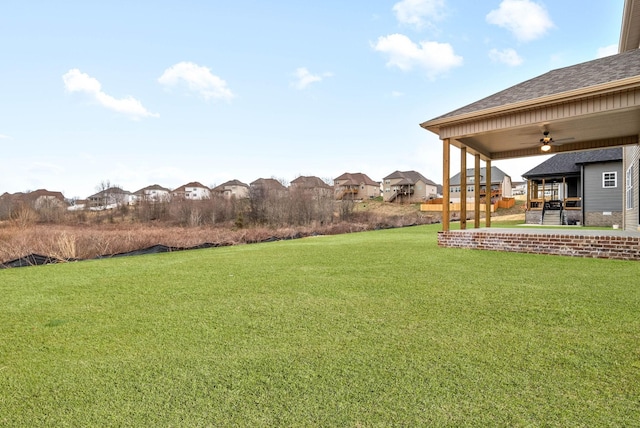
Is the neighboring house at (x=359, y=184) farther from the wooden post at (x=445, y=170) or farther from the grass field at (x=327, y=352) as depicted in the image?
the grass field at (x=327, y=352)

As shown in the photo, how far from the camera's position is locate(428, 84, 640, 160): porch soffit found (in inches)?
224

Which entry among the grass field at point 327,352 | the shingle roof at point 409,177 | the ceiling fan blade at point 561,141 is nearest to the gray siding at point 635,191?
the ceiling fan blade at point 561,141

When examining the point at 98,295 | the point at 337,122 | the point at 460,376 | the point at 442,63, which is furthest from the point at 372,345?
the point at 337,122

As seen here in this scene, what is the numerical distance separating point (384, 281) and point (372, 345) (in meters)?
2.00

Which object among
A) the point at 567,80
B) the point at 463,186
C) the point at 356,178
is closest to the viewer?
the point at 567,80

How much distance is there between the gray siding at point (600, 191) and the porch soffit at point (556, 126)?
8.01m

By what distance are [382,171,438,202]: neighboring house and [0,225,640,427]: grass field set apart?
43.1 metres

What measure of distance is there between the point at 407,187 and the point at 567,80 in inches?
1638

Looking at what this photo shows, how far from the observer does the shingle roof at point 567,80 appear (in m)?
5.82

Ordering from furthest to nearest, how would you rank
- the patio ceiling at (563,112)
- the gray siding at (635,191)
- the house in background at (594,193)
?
the house in background at (594,193) < the gray siding at (635,191) < the patio ceiling at (563,112)

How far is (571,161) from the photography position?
1730cm

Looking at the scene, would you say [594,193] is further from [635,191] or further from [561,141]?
[561,141]

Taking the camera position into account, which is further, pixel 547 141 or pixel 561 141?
pixel 561 141

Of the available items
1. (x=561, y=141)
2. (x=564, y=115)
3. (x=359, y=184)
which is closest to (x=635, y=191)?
(x=561, y=141)
